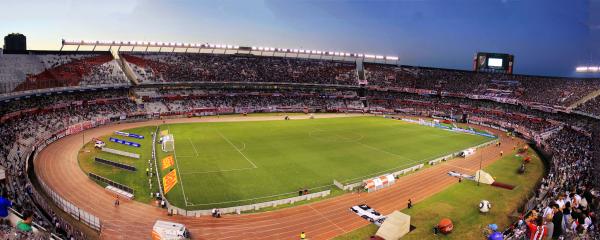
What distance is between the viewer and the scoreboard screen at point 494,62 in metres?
101

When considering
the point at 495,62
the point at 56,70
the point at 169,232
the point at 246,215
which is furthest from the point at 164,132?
the point at 495,62

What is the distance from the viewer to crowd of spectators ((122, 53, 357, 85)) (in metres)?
86.9

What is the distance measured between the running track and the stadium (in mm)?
172

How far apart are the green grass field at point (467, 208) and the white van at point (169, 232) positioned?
412 inches

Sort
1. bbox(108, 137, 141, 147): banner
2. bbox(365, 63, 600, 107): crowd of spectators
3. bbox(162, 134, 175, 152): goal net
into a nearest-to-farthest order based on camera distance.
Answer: bbox(162, 134, 175, 152): goal net
bbox(108, 137, 141, 147): banner
bbox(365, 63, 600, 107): crowd of spectators

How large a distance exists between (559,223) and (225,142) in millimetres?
41468

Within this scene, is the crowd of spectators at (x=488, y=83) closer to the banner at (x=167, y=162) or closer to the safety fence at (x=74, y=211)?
the banner at (x=167, y=162)

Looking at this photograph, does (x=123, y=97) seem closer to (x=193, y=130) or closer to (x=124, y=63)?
(x=124, y=63)

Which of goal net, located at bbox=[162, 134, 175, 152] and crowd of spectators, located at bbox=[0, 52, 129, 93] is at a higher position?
crowd of spectators, located at bbox=[0, 52, 129, 93]

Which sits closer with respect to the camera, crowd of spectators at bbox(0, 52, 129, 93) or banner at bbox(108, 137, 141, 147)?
banner at bbox(108, 137, 141, 147)

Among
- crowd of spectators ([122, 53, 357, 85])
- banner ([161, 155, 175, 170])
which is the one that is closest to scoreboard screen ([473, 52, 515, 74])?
crowd of spectators ([122, 53, 357, 85])

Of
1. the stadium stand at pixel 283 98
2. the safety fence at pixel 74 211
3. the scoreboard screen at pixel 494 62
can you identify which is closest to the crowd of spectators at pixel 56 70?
the stadium stand at pixel 283 98

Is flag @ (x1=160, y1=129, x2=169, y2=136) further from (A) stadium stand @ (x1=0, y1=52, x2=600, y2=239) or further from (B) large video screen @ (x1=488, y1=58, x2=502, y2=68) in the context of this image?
(B) large video screen @ (x1=488, y1=58, x2=502, y2=68)

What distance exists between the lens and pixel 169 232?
76.2 feet
